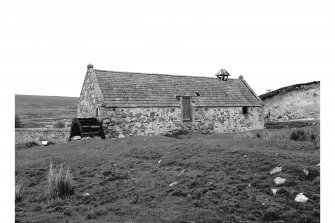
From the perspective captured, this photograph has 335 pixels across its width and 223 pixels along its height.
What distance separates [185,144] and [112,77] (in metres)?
12.0

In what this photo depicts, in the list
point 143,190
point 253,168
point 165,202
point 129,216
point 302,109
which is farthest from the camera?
point 302,109

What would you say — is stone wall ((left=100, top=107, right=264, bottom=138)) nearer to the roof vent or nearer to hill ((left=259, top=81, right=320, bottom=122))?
hill ((left=259, top=81, right=320, bottom=122))

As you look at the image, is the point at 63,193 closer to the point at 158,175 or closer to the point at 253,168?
the point at 158,175

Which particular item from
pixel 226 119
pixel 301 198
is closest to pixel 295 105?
pixel 226 119

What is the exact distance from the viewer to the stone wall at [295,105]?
27719 mm

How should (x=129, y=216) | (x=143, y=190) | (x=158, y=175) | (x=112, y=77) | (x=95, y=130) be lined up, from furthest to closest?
(x=112, y=77) → (x=95, y=130) → (x=158, y=175) → (x=143, y=190) → (x=129, y=216)

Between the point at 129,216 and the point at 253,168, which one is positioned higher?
the point at 253,168

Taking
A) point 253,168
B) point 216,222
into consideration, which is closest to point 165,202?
point 216,222

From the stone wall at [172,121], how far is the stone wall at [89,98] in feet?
5.80

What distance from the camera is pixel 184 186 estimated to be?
8648mm

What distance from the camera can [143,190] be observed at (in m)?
8.61

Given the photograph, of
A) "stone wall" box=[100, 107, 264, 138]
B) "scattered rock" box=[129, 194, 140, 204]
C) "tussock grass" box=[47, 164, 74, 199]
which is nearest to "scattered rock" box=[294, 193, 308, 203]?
"scattered rock" box=[129, 194, 140, 204]

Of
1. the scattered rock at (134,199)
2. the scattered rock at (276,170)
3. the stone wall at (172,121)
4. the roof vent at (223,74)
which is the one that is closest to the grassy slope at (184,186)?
the scattered rock at (134,199)

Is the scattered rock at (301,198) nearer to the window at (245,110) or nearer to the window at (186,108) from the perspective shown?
the window at (186,108)
